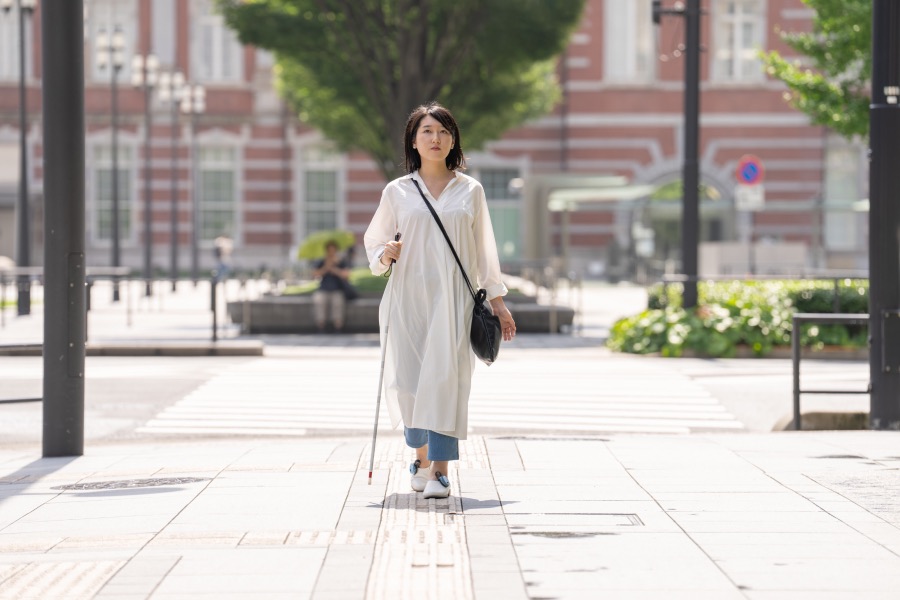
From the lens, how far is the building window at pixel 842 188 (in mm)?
54094

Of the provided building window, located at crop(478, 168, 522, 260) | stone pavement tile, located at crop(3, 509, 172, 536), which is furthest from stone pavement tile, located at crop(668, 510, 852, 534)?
building window, located at crop(478, 168, 522, 260)

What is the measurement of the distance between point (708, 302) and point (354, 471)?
1258 cm

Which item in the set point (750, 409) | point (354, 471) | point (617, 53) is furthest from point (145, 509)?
point (617, 53)

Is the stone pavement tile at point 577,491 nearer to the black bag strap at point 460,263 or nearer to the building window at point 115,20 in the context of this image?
the black bag strap at point 460,263

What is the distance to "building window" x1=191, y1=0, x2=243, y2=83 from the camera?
5459 cm

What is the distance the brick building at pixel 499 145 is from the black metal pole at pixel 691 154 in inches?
1236

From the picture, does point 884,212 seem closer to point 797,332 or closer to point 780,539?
point 797,332

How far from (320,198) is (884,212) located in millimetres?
44933

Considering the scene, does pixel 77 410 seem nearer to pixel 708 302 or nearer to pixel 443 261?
pixel 443 261

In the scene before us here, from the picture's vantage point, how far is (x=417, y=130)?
7969mm

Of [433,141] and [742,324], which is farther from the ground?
[433,141]

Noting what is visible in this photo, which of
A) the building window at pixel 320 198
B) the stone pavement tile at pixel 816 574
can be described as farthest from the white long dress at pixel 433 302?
the building window at pixel 320 198

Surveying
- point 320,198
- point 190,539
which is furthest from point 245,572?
point 320,198

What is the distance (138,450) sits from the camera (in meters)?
10.7
